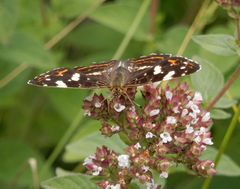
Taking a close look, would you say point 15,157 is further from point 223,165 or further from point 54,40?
point 223,165

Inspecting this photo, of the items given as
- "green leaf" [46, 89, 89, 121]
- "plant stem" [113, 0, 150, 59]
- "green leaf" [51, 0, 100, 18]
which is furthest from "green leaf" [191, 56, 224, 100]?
"green leaf" [51, 0, 100, 18]

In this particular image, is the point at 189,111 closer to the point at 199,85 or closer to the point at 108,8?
the point at 199,85

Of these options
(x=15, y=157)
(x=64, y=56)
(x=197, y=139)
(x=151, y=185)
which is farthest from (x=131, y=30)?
(x=151, y=185)

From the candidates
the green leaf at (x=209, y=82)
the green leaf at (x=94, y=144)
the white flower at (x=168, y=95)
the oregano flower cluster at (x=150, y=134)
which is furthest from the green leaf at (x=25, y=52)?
the white flower at (x=168, y=95)

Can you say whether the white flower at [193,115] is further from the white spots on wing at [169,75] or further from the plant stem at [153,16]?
the plant stem at [153,16]

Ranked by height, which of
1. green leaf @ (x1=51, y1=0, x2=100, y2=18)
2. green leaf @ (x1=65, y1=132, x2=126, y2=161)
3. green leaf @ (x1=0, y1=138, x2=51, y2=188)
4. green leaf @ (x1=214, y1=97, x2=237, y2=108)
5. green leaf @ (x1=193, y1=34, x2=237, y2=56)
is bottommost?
green leaf @ (x1=0, y1=138, x2=51, y2=188)

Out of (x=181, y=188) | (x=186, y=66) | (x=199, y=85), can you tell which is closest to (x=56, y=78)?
(x=186, y=66)

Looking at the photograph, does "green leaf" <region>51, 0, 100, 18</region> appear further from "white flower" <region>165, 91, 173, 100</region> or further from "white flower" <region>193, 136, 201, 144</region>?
"white flower" <region>193, 136, 201, 144</region>
